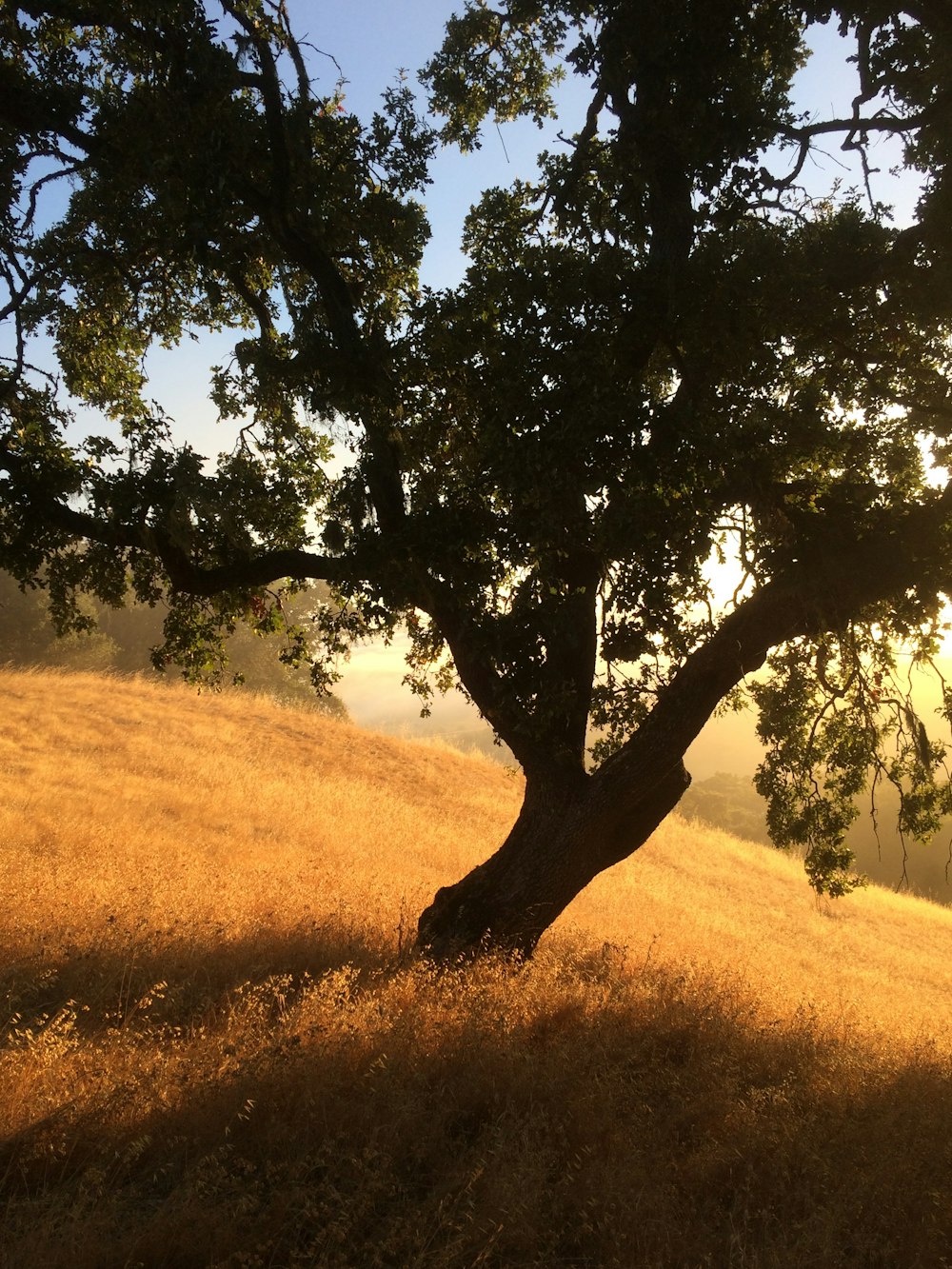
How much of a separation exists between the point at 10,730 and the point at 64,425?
45.2 feet

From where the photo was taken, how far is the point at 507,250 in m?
7.65

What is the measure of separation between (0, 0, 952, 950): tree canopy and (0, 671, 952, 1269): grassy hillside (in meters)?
1.90

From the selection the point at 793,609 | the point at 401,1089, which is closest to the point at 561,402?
the point at 793,609

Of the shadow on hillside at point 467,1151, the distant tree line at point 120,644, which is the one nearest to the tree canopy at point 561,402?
the shadow on hillside at point 467,1151

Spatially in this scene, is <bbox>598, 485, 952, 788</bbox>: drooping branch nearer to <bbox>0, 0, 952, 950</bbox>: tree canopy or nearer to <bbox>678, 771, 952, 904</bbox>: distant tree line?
<bbox>0, 0, 952, 950</bbox>: tree canopy

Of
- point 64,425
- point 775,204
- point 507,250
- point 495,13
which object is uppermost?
point 495,13

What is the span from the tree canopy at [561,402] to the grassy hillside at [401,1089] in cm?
190

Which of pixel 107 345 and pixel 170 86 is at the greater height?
pixel 170 86

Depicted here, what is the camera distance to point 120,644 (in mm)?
54594

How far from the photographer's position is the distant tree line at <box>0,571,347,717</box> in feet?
149

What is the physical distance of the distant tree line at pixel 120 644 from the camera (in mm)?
45375

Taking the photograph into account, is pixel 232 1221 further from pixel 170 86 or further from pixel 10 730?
pixel 10 730

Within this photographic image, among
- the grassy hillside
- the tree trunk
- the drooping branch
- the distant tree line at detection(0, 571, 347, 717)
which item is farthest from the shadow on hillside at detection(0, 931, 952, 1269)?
the distant tree line at detection(0, 571, 347, 717)

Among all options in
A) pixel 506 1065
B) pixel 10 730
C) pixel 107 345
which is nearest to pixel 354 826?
pixel 10 730
